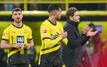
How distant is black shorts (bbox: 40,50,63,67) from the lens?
10.1m

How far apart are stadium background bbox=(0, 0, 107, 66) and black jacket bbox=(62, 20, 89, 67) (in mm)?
1946

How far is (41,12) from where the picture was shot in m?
12.6

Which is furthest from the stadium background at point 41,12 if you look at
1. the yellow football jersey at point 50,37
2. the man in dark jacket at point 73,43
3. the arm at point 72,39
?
the yellow football jersey at point 50,37

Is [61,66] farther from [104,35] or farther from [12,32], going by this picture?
[104,35]

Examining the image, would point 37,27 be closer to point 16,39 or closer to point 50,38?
point 16,39

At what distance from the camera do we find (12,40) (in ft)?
33.2

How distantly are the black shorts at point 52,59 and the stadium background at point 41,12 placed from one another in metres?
2.15

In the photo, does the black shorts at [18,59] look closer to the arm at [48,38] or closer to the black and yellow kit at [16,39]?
the black and yellow kit at [16,39]

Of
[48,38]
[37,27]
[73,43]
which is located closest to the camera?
[48,38]

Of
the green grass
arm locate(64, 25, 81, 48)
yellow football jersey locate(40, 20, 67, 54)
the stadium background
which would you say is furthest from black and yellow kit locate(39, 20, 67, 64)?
the green grass

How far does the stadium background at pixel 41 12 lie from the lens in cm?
1241

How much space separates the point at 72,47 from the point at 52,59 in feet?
1.56

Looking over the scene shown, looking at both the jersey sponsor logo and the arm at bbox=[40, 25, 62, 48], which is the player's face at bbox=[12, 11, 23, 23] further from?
the arm at bbox=[40, 25, 62, 48]

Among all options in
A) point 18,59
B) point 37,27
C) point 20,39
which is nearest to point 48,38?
point 20,39
